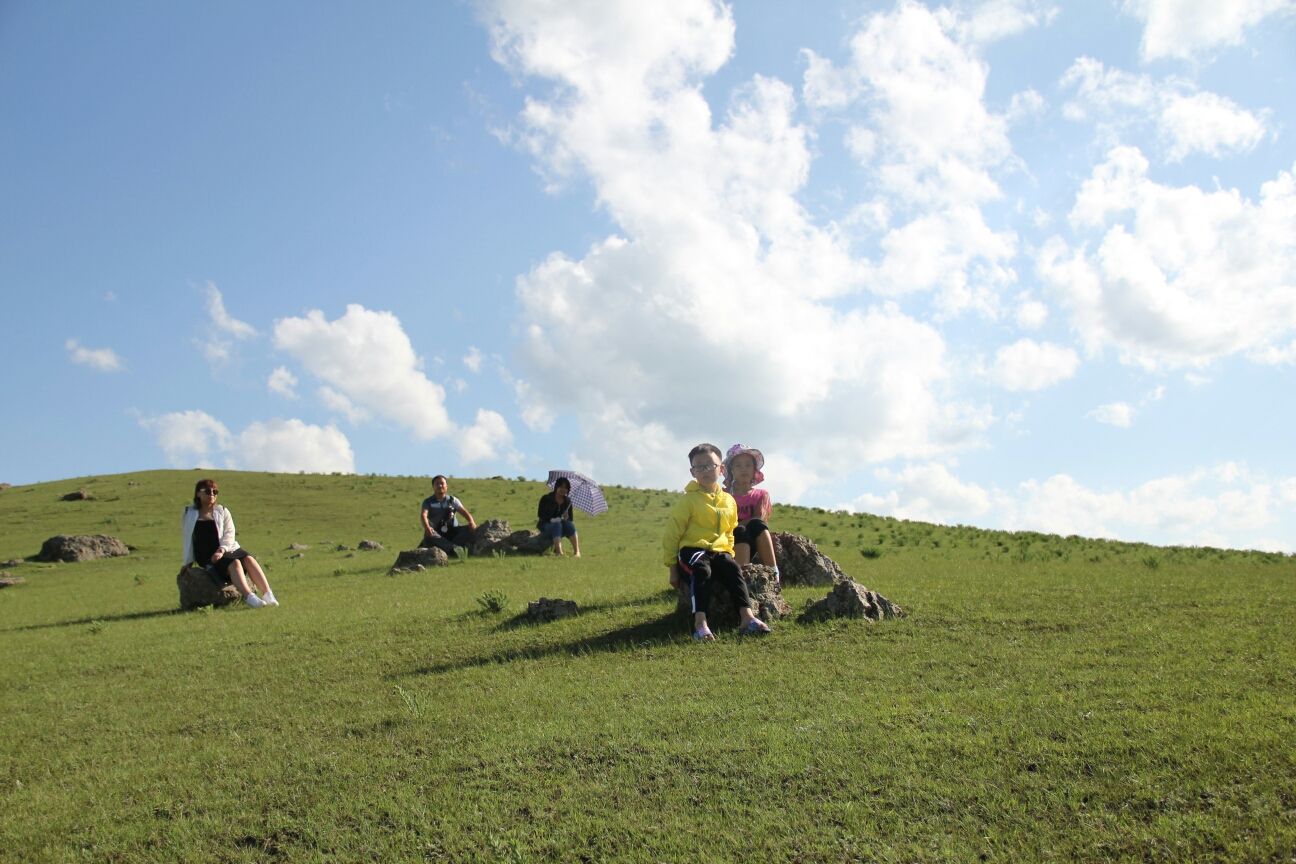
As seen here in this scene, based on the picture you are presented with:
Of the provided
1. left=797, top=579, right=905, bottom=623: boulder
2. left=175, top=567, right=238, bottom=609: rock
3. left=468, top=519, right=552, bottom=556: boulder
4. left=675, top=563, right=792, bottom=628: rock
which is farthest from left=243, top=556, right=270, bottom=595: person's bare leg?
left=797, top=579, right=905, bottom=623: boulder

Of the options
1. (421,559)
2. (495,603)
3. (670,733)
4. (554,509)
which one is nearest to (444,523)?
(421,559)

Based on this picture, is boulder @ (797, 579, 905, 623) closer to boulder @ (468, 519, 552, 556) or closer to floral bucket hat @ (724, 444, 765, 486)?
floral bucket hat @ (724, 444, 765, 486)

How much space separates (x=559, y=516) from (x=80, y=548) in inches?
733

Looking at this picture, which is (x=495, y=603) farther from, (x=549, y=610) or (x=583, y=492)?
(x=583, y=492)

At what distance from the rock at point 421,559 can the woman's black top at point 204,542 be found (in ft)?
15.4

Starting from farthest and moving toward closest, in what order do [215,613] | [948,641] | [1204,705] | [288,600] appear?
[288,600], [215,613], [948,641], [1204,705]

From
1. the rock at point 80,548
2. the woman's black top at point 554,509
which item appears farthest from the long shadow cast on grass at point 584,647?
the rock at point 80,548

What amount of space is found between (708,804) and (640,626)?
476cm

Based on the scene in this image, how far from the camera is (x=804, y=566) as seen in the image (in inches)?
485

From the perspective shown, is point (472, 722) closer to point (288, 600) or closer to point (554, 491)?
point (288, 600)

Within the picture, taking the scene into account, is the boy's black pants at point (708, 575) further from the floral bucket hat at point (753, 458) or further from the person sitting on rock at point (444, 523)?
the person sitting on rock at point (444, 523)

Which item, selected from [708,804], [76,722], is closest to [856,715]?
[708,804]

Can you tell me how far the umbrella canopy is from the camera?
21.4 metres

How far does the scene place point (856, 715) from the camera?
578cm
